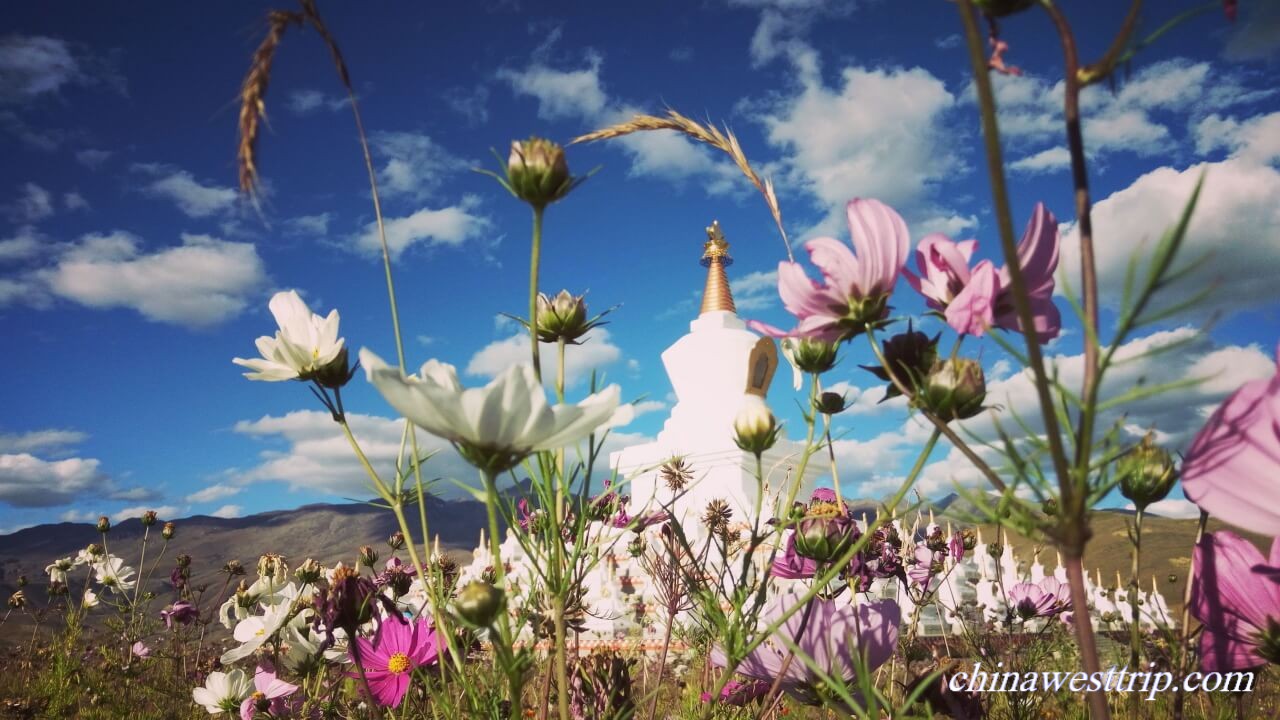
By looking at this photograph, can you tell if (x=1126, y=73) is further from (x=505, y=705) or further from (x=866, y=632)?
(x=505, y=705)

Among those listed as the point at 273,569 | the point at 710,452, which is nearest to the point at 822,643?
Answer: the point at 273,569

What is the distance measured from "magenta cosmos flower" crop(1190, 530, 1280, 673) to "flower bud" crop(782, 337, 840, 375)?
1.78ft

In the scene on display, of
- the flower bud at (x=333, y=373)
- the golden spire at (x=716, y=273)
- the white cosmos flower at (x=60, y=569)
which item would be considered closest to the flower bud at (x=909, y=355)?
the flower bud at (x=333, y=373)

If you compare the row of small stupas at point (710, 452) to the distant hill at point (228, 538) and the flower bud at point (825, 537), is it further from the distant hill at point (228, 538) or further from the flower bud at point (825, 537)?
the distant hill at point (228, 538)

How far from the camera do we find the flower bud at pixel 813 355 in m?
1.10

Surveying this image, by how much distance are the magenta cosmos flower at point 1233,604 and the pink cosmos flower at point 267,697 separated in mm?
1808

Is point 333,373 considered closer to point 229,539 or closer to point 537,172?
point 537,172

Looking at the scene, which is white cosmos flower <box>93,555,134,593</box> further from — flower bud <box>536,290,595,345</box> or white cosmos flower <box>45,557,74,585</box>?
flower bud <box>536,290,595,345</box>

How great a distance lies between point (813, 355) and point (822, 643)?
1.42ft

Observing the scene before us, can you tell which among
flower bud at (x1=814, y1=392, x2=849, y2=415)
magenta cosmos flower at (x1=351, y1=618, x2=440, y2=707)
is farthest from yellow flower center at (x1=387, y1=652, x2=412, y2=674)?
flower bud at (x1=814, y1=392, x2=849, y2=415)

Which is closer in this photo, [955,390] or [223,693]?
[955,390]

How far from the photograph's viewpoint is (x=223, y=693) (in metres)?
1.93

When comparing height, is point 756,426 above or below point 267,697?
above

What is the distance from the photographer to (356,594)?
3.61 ft
